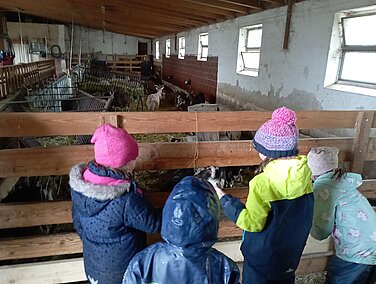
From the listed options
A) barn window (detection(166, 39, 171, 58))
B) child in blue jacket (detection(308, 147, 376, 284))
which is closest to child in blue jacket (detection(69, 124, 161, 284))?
child in blue jacket (detection(308, 147, 376, 284))

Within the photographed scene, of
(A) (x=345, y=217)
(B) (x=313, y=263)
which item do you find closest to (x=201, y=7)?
(B) (x=313, y=263)

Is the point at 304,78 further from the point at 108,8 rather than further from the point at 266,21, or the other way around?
the point at 108,8

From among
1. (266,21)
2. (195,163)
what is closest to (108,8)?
(266,21)

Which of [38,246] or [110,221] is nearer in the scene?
[110,221]

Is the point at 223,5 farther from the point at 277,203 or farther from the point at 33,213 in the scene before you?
the point at 277,203

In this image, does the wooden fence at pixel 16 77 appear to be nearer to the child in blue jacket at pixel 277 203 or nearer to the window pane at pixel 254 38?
the window pane at pixel 254 38

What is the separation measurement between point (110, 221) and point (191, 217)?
0.52 metres

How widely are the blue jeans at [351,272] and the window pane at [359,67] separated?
2.28m

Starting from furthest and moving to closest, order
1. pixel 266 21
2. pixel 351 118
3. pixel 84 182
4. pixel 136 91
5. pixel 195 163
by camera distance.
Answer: pixel 136 91, pixel 266 21, pixel 351 118, pixel 195 163, pixel 84 182

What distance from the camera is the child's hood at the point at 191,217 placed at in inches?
37.6

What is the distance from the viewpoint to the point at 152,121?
1879 millimetres

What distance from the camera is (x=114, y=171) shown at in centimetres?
133

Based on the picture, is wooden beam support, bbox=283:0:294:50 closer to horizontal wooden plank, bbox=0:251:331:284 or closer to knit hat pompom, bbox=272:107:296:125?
knit hat pompom, bbox=272:107:296:125

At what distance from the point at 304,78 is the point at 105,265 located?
12.6 feet
